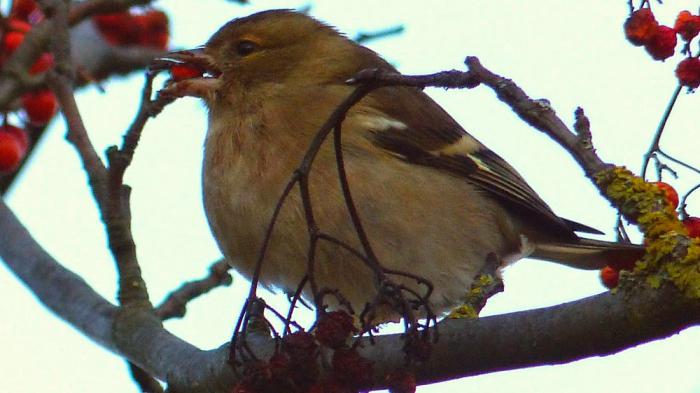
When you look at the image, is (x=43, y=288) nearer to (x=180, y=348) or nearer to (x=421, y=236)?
(x=180, y=348)

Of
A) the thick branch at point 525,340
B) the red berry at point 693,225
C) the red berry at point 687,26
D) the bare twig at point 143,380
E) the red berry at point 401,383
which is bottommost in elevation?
the red berry at point 401,383

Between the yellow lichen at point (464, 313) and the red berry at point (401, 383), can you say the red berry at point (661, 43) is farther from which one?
the red berry at point (401, 383)

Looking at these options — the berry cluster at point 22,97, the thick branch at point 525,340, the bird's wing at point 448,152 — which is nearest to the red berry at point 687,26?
the thick branch at point 525,340

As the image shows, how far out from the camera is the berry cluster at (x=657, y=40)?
3.85 metres

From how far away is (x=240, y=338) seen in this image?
3334 mm

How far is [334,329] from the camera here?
301 cm

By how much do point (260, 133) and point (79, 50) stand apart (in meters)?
2.38

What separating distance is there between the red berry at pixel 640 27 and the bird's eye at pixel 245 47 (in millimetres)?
2491

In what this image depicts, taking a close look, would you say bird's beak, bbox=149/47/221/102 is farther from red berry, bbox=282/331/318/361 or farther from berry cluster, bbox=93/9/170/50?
red berry, bbox=282/331/318/361

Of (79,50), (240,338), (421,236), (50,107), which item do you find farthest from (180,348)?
(79,50)

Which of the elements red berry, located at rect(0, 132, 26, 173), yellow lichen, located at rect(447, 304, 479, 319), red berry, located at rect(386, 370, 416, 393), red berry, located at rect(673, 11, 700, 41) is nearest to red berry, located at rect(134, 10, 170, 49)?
red berry, located at rect(0, 132, 26, 173)

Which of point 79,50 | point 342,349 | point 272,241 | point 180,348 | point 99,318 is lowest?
point 342,349

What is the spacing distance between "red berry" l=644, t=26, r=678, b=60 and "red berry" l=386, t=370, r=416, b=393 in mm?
1525

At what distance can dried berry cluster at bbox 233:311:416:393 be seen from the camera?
2.97 metres
